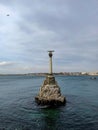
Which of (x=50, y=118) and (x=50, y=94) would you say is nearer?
(x=50, y=118)

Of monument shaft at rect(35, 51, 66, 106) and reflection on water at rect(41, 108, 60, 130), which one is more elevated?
monument shaft at rect(35, 51, 66, 106)

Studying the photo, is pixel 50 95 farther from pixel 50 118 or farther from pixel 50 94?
pixel 50 118

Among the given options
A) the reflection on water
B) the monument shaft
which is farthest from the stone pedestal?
the reflection on water

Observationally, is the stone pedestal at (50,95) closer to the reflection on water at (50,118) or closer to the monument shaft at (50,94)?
the monument shaft at (50,94)

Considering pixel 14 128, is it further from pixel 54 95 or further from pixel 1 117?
pixel 54 95

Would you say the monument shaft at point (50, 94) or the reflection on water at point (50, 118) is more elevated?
the monument shaft at point (50, 94)

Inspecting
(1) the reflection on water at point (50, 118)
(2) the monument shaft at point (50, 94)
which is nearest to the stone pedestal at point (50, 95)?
(2) the monument shaft at point (50, 94)

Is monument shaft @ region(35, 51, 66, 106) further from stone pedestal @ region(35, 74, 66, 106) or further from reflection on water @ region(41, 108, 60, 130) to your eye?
reflection on water @ region(41, 108, 60, 130)

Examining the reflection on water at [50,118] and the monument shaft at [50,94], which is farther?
the monument shaft at [50,94]

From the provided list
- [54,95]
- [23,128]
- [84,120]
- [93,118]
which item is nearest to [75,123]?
[84,120]

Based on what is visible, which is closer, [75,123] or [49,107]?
[75,123]

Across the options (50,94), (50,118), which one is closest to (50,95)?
(50,94)

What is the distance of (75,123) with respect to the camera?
27203 mm

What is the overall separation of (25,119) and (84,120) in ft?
25.6
